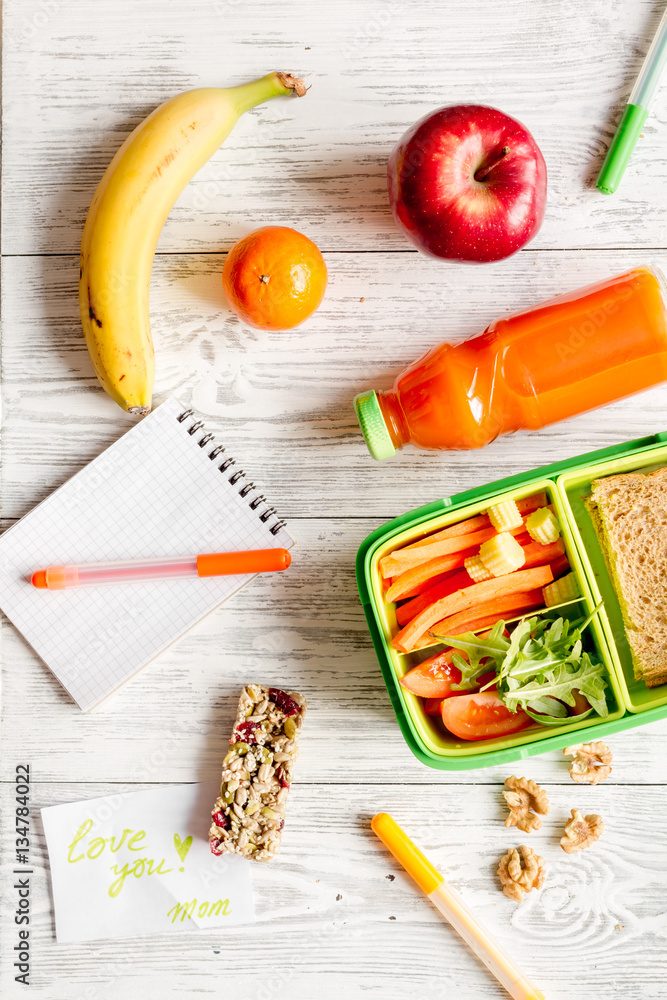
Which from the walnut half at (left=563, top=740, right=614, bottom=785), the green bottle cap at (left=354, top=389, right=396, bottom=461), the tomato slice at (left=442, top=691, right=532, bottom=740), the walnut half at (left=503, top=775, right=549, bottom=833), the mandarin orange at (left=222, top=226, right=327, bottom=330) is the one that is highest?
the mandarin orange at (left=222, top=226, right=327, bottom=330)

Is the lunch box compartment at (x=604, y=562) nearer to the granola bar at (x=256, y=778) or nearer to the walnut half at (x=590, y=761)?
the walnut half at (x=590, y=761)

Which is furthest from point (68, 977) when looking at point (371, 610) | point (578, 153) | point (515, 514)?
point (578, 153)

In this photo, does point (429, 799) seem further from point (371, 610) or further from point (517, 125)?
point (517, 125)

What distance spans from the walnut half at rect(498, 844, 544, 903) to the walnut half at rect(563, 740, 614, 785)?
0.37 feet

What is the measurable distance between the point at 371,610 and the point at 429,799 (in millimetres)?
286

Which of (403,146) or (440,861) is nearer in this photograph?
(403,146)

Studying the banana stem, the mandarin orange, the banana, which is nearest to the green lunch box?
the mandarin orange

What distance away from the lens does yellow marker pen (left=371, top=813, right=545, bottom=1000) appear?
856mm

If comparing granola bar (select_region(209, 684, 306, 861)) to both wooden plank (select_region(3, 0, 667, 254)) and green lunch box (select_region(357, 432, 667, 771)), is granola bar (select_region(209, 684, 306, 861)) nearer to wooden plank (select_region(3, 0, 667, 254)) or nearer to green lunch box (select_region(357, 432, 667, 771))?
green lunch box (select_region(357, 432, 667, 771))

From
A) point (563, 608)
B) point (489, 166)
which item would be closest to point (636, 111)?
point (489, 166)

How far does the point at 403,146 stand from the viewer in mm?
766

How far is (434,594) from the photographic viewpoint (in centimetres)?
80

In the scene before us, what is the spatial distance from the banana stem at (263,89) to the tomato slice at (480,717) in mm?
728

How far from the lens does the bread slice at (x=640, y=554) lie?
784mm
